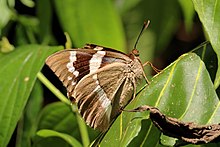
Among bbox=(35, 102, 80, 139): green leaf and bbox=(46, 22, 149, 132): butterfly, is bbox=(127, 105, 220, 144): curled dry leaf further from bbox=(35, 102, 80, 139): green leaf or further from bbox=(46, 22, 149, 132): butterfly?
bbox=(35, 102, 80, 139): green leaf

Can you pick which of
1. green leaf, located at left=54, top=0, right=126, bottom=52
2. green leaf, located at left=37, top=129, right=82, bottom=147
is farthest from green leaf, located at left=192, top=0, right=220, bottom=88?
green leaf, located at left=54, top=0, right=126, bottom=52

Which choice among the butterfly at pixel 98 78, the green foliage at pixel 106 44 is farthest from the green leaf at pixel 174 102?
the butterfly at pixel 98 78

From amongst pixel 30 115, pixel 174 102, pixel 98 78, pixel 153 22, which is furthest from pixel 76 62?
pixel 153 22

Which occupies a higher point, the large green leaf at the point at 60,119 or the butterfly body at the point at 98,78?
the butterfly body at the point at 98,78

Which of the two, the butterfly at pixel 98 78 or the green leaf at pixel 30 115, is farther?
the green leaf at pixel 30 115

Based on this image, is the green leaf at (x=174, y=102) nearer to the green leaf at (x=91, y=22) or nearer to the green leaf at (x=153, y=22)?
the green leaf at (x=91, y=22)

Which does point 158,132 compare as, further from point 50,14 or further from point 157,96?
point 50,14

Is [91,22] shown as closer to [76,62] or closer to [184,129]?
[76,62]
